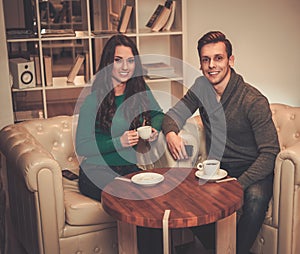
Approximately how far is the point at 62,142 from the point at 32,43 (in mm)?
1167

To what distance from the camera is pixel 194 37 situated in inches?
173

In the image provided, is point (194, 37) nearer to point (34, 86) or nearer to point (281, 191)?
point (34, 86)

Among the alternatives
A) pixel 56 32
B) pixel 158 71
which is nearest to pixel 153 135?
pixel 158 71

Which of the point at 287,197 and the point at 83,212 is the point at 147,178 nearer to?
the point at 83,212

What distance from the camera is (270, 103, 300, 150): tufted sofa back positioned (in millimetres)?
3227

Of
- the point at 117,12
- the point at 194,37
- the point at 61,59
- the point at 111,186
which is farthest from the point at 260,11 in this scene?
the point at 111,186

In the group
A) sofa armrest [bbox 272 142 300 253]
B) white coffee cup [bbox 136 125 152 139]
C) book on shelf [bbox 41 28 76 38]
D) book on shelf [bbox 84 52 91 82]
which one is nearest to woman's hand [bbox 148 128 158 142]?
white coffee cup [bbox 136 125 152 139]

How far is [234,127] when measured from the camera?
2.96 m

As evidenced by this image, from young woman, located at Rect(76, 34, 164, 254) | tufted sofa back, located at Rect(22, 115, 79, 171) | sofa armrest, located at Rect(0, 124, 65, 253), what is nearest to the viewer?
sofa armrest, located at Rect(0, 124, 65, 253)

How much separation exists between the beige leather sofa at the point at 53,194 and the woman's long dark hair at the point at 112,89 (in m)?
0.23

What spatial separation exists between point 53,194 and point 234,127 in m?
1.00

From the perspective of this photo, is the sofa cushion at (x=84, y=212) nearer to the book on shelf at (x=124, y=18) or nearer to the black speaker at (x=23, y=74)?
the black speaker at (x=23, y=74)

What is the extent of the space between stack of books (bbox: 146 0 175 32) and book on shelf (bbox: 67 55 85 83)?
0.56 meters

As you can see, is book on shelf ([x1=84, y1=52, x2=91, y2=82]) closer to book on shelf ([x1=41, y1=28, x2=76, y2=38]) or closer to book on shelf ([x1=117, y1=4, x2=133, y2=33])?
book on shelf ([x1=41, y1=28, x2=76, y2=38])
